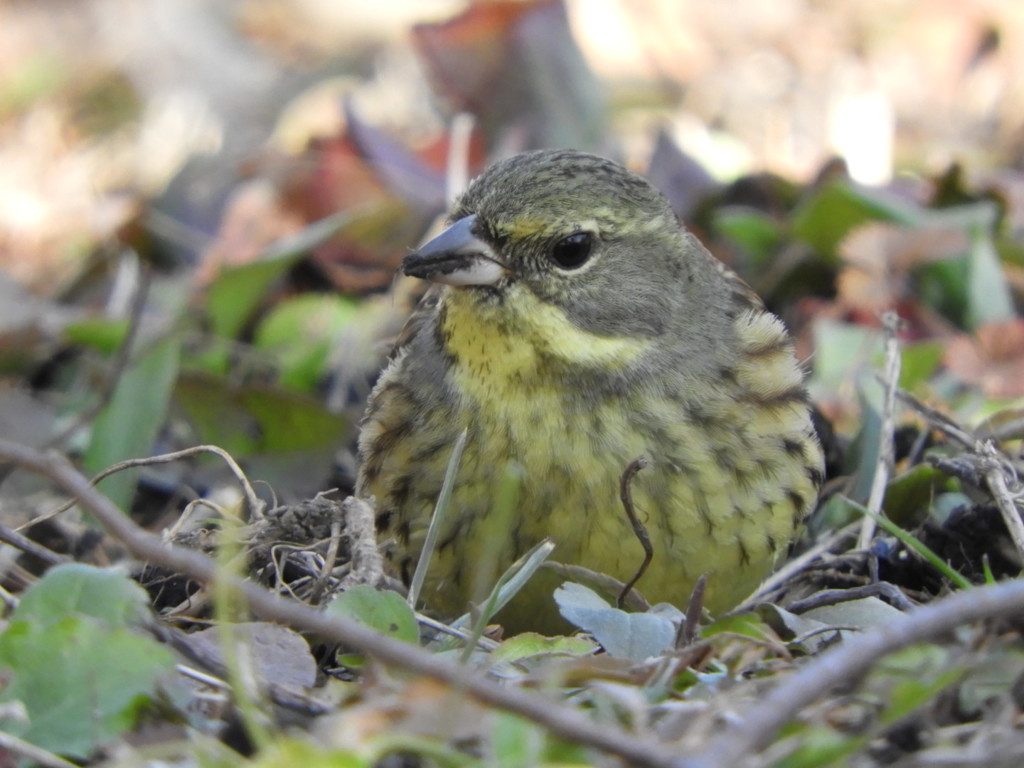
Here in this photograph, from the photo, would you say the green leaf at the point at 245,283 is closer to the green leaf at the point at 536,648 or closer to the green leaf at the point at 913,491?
the green leaf at the point at 913,491

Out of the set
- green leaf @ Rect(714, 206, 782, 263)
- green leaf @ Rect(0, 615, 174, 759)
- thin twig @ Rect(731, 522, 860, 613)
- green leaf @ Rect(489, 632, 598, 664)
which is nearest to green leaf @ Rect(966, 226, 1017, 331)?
green leaf @ Rect(714, 206, 782, 263)

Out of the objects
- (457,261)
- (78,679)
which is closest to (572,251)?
(457,261)

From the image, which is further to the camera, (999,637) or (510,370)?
(510,370)

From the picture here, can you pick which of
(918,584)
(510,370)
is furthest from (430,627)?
(918,584)

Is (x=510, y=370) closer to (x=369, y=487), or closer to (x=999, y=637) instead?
(x=369, y=487)

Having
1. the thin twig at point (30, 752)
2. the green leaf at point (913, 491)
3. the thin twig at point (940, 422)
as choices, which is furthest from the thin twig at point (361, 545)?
the green leaf at point (913, 491)

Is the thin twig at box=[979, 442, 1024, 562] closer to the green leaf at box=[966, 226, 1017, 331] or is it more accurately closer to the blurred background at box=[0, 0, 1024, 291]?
the green leaf at box=[966, 226, 1017, 331]
